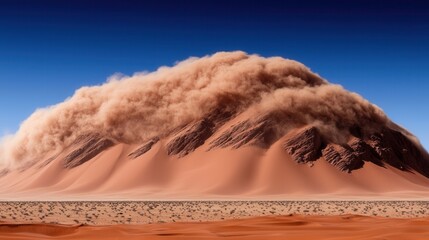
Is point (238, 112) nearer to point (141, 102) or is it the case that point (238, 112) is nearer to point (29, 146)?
point (141, 102)

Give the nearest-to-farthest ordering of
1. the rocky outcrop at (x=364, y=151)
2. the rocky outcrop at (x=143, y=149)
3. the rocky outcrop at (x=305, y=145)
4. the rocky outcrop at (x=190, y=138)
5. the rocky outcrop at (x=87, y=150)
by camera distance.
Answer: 1. the rocky outcrop at (x=305, y=145)
2. the rocky outcrop at (x=364, y=151)
3. the rocky outcrop at (x=190, y=138)
4. the rocky outcrop at (x=143, y=149)
5. the rocky outcrop at (x=87, y=150)

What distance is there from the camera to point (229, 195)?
241 feet

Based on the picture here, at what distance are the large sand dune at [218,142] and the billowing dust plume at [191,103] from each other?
20cm

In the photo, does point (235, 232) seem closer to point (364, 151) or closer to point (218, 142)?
point (218, 142)

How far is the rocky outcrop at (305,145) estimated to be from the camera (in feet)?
280

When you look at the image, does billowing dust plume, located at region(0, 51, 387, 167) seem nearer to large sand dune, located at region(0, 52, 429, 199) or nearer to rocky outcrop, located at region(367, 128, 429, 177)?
large sand dune, located at region(0, 52, 429, 199)

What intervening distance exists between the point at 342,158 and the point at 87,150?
43197 millimetres

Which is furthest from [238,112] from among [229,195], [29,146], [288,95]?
[29,146]

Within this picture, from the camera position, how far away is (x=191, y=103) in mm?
96438

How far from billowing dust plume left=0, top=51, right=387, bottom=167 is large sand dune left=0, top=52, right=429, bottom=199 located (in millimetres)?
204

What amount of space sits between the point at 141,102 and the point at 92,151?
1311 centimetres

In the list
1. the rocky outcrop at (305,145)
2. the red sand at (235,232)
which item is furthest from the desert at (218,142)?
the red sand at (235,232)

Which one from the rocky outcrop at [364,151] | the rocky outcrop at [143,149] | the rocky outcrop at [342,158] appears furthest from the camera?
the rocky outcrop at [143,149]

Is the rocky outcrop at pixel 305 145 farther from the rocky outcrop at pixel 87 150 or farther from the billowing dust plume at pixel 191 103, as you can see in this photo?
the rocky outcrop at pixel 87 150
